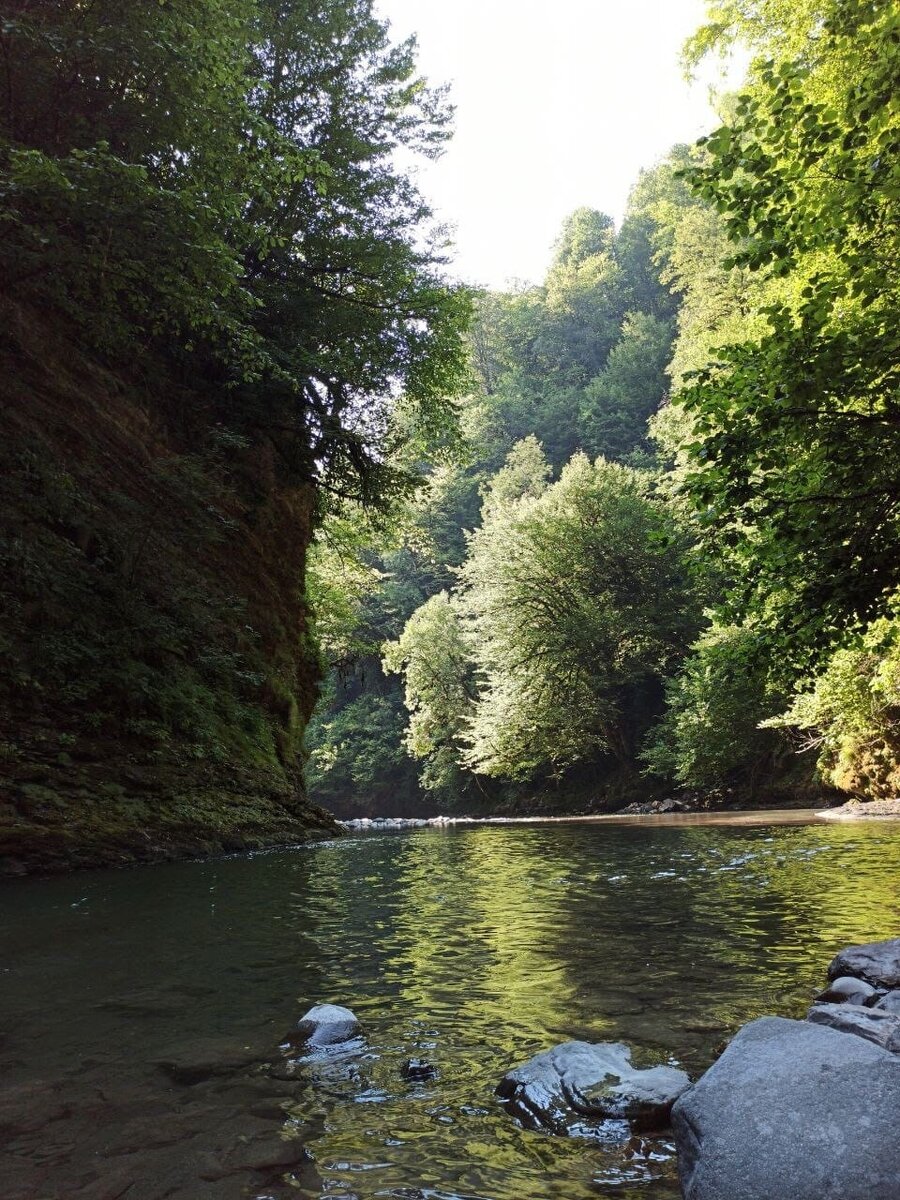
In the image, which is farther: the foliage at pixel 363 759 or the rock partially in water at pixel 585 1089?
the foliage at pixel 363 759

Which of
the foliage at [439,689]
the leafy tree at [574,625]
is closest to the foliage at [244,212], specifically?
the leafy tree at [574,625]

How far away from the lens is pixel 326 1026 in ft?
11.2

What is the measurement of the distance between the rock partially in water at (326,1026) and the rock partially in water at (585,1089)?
0.88m

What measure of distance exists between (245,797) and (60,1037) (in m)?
8.67

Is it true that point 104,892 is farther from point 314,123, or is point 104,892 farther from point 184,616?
point 314,123

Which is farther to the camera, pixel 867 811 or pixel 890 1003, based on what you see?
pixel 867 811

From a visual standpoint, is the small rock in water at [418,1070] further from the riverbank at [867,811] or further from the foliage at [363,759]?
the foliage at [363,759]

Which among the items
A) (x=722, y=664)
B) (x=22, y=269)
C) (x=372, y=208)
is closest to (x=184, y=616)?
(x=22, y=269)

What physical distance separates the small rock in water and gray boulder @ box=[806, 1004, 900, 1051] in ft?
4.82

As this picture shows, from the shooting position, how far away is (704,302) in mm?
33594

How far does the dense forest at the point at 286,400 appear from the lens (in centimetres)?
622

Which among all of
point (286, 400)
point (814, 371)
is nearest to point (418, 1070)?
point (814, 371)

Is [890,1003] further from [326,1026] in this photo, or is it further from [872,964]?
[326,1026]

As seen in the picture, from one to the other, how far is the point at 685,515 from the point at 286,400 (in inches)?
404
